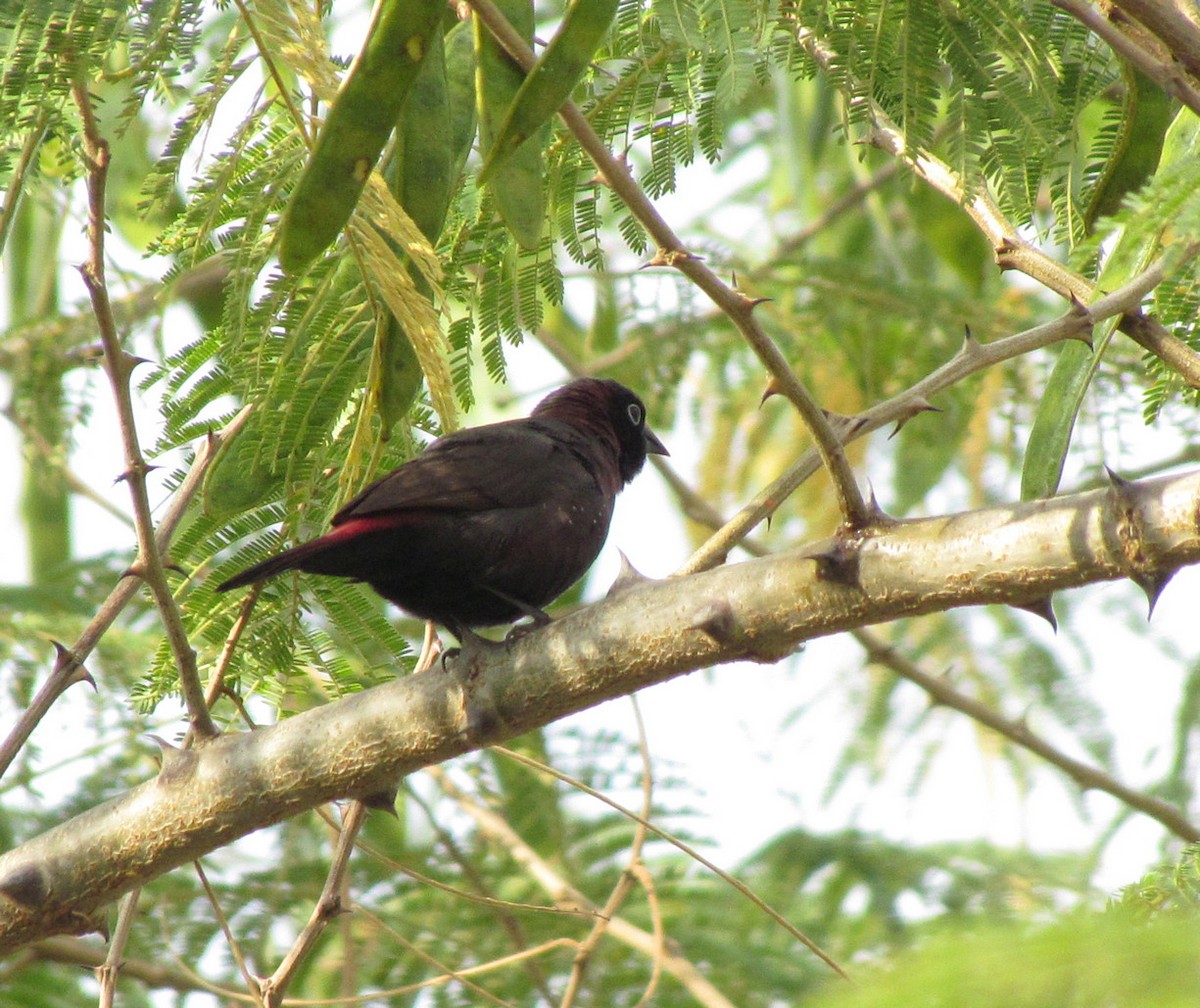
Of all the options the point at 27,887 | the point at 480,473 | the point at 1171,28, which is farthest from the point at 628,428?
the point at 1171,28

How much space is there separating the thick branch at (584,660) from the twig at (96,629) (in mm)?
241

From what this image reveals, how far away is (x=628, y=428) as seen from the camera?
521cm

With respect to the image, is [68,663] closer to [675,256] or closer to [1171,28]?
[675,256]

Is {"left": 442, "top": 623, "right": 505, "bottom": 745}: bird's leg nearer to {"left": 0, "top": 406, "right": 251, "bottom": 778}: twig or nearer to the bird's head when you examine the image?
{"left": 0, "top": 406, "right": 251, "bottom": 778}: twig

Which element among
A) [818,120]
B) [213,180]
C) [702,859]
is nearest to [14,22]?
[213,180]

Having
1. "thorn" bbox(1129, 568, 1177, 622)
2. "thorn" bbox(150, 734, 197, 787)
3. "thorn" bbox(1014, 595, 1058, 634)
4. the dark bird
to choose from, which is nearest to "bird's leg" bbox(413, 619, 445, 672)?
the dark bird

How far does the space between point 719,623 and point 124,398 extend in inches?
47.3

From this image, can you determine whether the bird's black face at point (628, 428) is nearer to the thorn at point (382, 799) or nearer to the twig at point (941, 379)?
the twig at point (941, 379)

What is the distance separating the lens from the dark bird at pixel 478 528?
11.8ft

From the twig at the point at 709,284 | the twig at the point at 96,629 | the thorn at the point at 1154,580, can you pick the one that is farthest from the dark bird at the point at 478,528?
the thorn at the point at 1154,580

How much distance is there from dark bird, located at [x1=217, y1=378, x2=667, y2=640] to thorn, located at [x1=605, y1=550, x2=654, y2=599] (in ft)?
2.95

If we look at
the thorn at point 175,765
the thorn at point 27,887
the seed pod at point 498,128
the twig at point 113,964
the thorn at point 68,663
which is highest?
the seed pod at point 498,128

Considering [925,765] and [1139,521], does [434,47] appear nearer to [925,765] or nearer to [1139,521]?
[1139,521]

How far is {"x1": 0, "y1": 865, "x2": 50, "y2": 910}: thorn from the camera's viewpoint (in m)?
2.96
